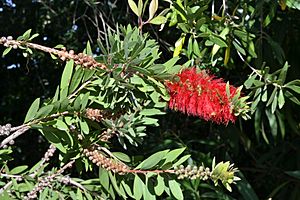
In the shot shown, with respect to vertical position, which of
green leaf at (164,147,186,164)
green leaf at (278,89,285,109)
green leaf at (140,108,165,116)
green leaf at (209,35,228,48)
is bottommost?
green leaf at (278,89,285,109)

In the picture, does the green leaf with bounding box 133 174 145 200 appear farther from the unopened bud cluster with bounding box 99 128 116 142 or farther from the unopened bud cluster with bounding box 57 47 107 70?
the unopened bud cluster with bounding box 57 47 107 70

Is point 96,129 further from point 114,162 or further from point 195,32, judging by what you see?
point 195,32

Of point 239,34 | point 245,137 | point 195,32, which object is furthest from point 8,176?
point 245,137

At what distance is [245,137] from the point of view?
2.33 meters

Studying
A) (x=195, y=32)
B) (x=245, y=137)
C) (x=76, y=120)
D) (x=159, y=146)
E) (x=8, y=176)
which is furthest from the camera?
(x=245, y=137)

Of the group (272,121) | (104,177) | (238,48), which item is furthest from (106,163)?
(272,121)

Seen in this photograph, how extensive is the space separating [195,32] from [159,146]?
77cm

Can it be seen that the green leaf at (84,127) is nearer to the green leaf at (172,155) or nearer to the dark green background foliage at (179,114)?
the green leaf at (172,155)

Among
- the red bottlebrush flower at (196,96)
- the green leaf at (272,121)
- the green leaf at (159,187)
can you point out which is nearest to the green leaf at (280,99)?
the red bottlebrush flower at (196,96)

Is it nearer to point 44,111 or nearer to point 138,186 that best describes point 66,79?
point 44,111

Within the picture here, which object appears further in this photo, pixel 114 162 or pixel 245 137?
pixel 245 137

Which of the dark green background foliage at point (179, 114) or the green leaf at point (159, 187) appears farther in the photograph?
the dark green background foliage at point (179, 114)

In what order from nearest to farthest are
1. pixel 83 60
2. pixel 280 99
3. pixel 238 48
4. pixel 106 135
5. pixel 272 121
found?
pixel 83 60, pixel 106 135, pixel 280 99, pixel 238 48, pixel 272 121

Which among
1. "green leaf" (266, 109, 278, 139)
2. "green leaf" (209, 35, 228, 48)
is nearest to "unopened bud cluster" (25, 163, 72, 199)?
"green leaf" (209, 35, 228, 48)
